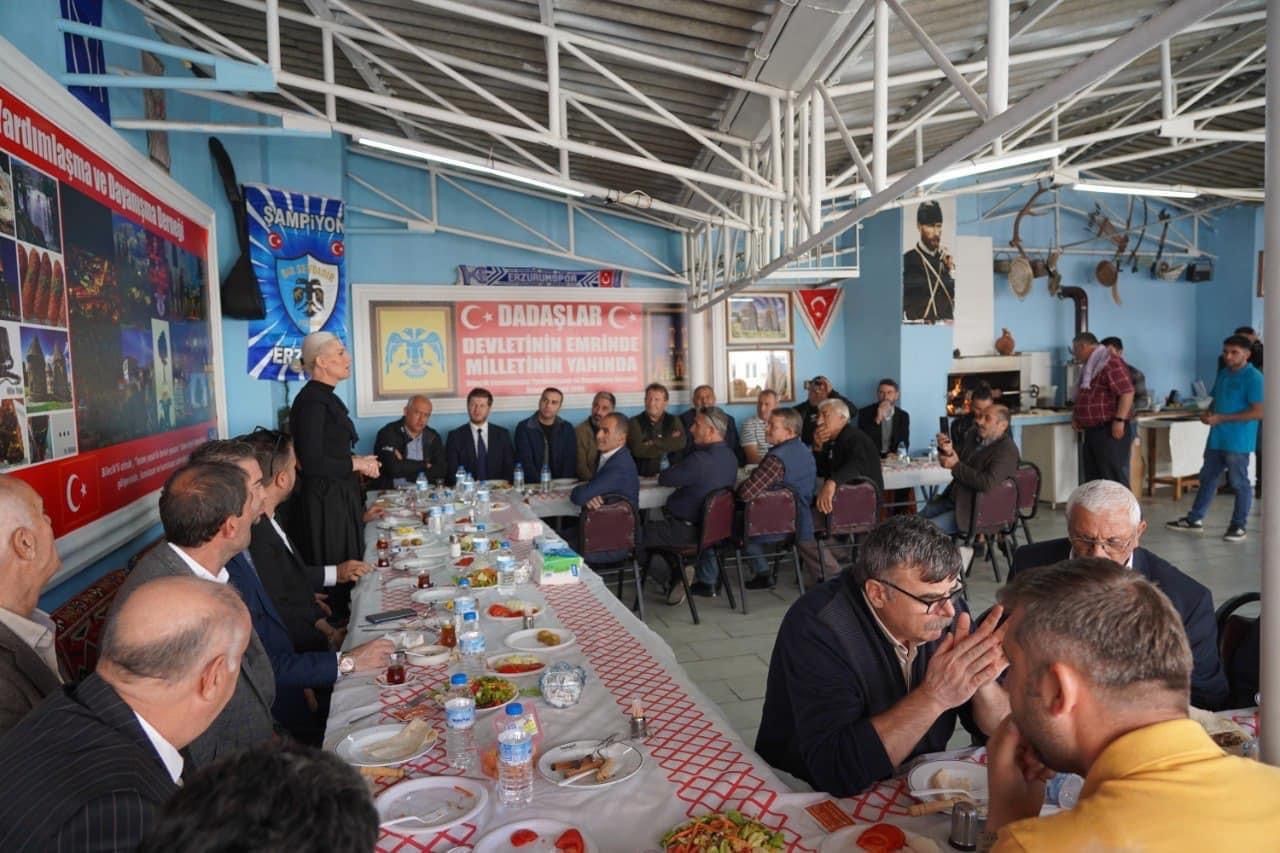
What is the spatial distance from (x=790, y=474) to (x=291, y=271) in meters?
4.58

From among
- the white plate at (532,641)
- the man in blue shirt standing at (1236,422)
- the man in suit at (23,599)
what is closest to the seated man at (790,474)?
the white plate at (532,641)

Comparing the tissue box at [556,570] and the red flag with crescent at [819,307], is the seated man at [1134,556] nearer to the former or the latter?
the tissue box at [556,570]

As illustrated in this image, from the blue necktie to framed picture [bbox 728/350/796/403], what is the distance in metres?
3.39

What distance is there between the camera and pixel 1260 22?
5004 mm

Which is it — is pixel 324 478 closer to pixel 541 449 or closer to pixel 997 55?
pixel 541 449

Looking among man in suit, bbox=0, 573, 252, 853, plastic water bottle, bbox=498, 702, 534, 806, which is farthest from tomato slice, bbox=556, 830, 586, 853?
man in suit, bbox=0, 573, 252, 853

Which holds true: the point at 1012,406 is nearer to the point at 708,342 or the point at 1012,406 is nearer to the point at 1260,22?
the point at 708,342

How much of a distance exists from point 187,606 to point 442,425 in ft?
24.3

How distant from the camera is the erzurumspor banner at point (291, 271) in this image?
6.36 meters

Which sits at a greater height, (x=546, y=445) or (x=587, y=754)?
(x=546, y=445)

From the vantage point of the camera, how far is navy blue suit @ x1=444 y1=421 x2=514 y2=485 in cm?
726

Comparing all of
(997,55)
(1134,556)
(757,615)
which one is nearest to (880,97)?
(997,55)

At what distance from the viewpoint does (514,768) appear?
164 centimetres

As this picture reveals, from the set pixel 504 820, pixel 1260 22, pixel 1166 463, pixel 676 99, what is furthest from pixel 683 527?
pixel 1166 463
